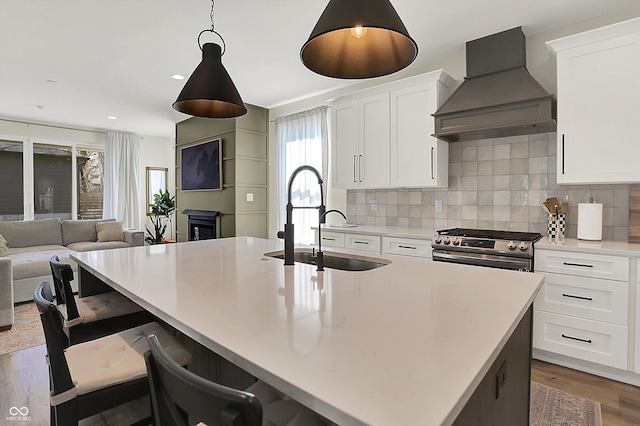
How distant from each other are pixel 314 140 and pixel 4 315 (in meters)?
3.70

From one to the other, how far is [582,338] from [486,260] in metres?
0.78

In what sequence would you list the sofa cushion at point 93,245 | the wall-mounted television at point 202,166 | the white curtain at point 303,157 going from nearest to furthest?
the white curtain at point 303,157
the sofa cushion at point 93,245
the wall-mounted television at point 202,166

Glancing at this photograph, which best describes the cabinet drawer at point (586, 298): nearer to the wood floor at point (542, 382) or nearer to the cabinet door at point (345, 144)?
the wood floor at point (542, 382)

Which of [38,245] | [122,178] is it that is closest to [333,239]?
[38,245]

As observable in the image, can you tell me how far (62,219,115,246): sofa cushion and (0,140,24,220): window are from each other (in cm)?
149

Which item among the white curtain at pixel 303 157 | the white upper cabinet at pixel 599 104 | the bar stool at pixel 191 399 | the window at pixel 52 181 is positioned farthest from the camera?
the window at pixel 52 181

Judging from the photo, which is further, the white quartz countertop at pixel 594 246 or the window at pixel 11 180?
the window at pixel 11 180

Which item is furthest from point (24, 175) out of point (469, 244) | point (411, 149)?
point (469, 244)

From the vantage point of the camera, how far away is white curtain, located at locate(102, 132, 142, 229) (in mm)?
6984

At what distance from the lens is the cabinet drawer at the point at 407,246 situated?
3068 millimetres

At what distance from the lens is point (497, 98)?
282 cm

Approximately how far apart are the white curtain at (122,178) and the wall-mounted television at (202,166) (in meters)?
1.72

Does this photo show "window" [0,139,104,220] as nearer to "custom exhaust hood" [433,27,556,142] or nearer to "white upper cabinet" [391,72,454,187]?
"white upper cabinet" [391,72,454,187]

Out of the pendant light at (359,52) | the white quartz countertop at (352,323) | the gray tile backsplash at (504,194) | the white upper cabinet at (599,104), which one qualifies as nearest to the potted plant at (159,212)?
the gray tile backsplash at (504,194)
